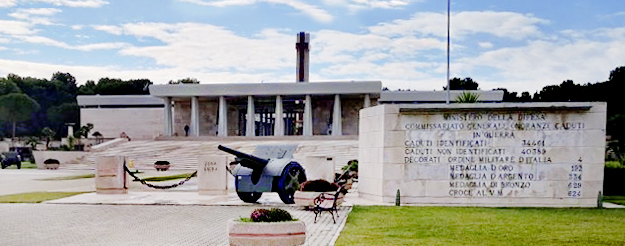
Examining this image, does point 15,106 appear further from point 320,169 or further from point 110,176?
point 320,169

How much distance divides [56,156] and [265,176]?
3108cm

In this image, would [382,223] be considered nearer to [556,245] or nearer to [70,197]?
[556,245]

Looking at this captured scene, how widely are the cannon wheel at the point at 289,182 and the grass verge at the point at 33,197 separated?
6935 millimetres

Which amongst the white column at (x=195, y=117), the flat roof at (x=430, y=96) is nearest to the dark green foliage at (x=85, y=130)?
the white column at (x=195, y=117)

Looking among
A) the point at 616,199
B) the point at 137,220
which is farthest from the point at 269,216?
the point at 616,199

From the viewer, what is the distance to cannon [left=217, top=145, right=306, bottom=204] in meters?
16.5

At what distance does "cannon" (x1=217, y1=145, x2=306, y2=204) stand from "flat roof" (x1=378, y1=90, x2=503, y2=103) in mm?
43018

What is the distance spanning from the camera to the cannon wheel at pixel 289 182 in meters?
16.5

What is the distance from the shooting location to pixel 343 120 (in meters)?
60.9

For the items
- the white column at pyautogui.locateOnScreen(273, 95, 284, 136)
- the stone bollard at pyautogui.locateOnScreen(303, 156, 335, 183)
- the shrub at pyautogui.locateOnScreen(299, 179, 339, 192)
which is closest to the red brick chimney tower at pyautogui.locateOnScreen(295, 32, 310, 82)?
the white column at pyautogui.locateOnScreen(273, 95, 284, 136)

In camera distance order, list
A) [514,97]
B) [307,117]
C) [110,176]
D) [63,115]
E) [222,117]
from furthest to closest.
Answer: [63,115], [514,97], [222,117], [307,117], [110,176]

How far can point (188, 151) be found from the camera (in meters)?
46.9

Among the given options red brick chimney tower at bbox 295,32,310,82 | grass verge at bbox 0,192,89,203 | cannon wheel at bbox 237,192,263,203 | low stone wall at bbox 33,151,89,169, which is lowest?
low stone wall at bbox 33,151,89,169

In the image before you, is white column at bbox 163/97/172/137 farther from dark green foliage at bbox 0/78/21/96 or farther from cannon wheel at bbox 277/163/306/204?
cannon wheel at bbox 277/163/306/204
